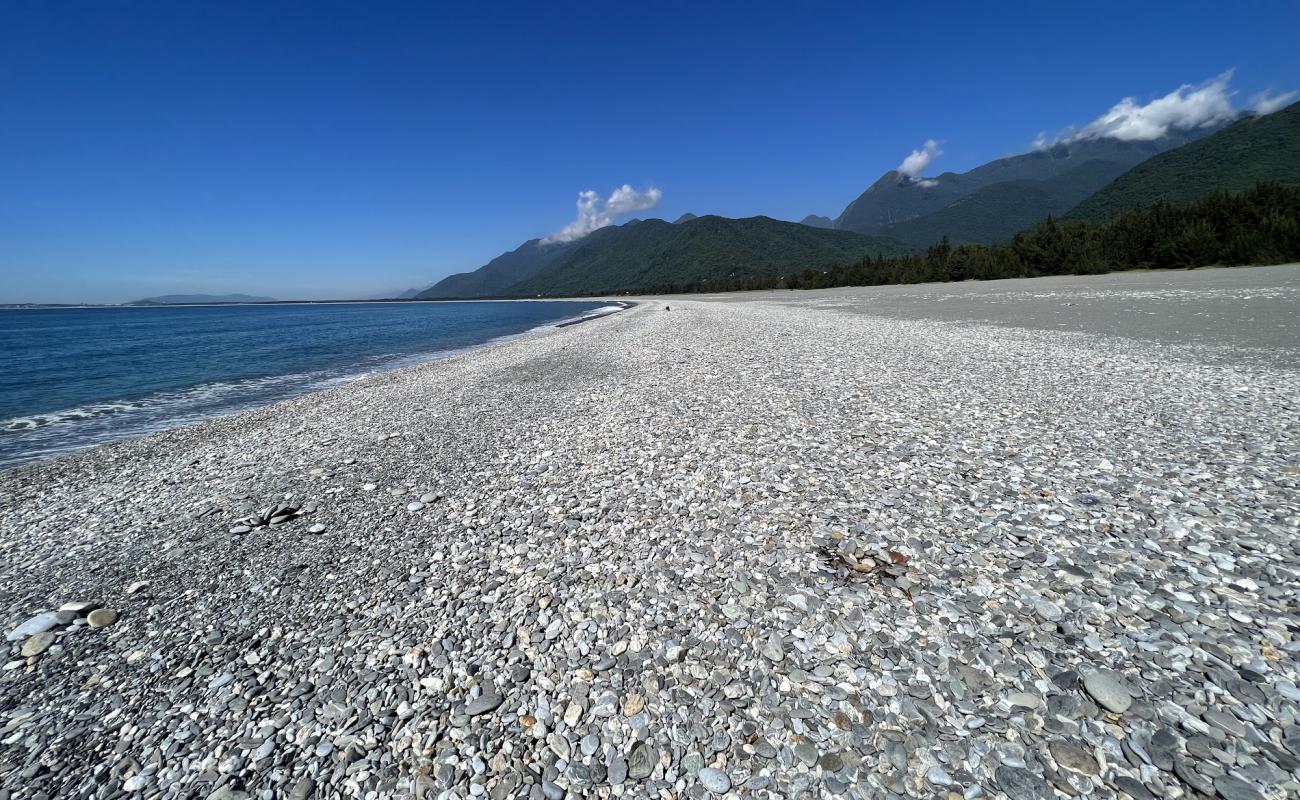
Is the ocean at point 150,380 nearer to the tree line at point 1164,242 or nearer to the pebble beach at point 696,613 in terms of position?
the pebble beach at point 696,613

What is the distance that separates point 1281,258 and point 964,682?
56438mm

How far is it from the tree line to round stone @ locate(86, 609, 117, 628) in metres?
61.5

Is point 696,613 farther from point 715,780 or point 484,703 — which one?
point 484,703

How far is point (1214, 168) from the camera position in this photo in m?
88.9

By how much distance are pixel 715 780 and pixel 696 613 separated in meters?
1.47

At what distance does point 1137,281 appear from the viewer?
3491cm

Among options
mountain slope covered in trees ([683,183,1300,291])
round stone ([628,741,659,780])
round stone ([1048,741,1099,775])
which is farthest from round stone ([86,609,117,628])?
mountain slope covered in trees ([683,183,1300,291])

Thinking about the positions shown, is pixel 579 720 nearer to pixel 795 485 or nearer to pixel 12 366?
pixel 795 485

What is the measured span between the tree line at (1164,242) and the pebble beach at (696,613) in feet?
149

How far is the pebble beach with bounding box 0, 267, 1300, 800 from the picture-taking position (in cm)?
295

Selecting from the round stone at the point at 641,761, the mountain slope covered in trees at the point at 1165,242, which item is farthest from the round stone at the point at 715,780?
the mountain slope covered in trees at the point at 1165,242

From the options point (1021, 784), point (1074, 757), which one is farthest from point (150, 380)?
point (1074, 757)

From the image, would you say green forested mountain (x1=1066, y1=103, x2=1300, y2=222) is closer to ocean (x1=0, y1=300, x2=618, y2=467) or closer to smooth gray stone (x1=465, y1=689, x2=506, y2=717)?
ocean (x1=0, y1=300, x2=618, y2=467)

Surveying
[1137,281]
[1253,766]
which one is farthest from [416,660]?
[1137,281]
